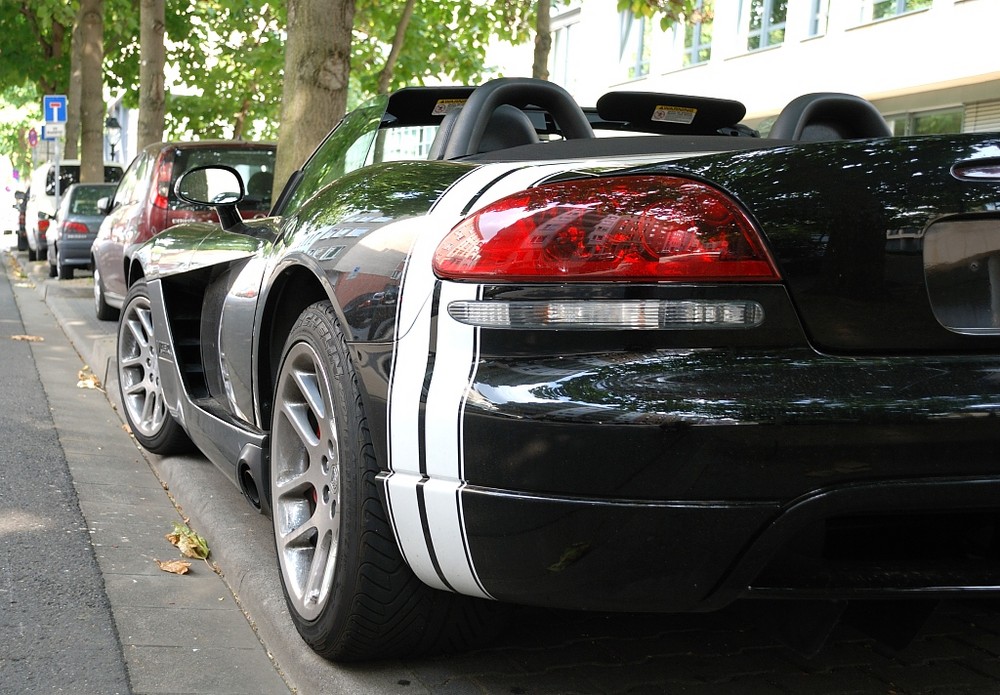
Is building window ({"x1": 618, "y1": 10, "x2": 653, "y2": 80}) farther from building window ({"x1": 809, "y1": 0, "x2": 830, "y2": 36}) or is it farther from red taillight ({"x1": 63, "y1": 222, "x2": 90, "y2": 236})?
red taillight ({"x1": 63, "y1": 222, "x2": 90, "y2": 236})

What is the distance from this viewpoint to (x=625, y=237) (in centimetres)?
243

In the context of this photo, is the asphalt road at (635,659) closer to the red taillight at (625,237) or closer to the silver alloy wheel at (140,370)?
the red taillight at (625,237)

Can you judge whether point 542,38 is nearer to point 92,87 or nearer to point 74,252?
point 74,252

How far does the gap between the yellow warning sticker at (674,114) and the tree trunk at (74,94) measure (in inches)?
866

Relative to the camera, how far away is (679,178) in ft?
8.14

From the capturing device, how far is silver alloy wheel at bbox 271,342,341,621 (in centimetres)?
296

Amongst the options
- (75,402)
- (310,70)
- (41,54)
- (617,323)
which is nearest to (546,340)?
(617,323)

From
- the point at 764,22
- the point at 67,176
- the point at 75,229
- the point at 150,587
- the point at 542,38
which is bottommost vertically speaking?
the point at 150,587

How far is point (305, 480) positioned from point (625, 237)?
119 cm

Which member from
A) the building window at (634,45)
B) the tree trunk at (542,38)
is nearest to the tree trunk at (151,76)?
the tree trunk at (542,38)

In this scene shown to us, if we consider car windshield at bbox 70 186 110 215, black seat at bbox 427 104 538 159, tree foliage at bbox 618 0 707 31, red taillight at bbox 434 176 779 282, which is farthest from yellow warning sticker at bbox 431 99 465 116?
car windshield at bbox 70 186 110 215

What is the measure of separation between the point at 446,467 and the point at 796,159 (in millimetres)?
926

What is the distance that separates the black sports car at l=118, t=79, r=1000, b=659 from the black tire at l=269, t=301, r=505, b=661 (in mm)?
10

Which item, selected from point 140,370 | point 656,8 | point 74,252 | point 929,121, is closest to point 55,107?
point 74,252
